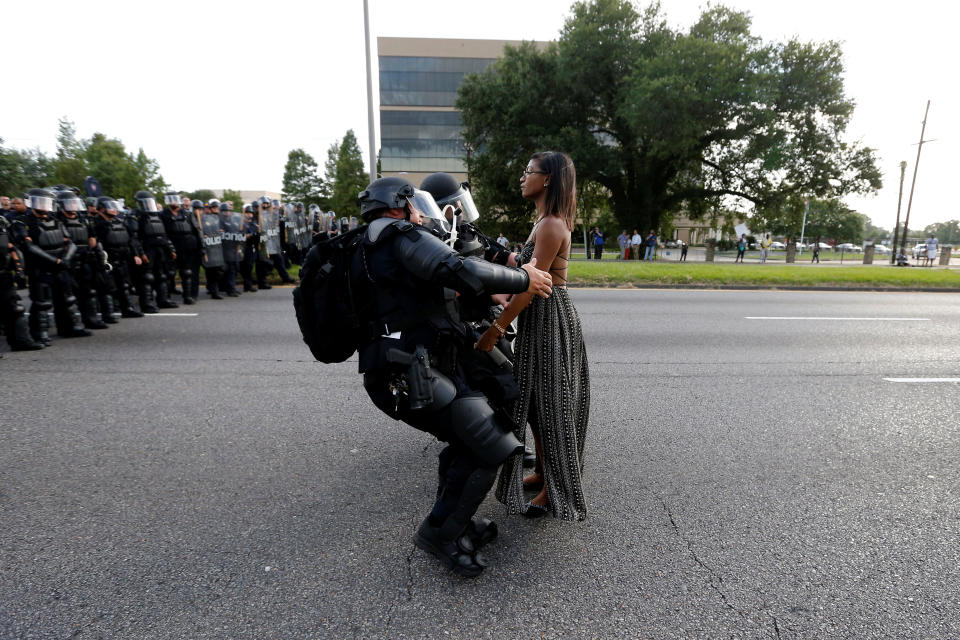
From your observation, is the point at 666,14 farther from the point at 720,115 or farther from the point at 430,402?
the point at 430,402

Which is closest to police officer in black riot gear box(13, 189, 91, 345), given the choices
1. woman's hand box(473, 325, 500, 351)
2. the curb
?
woman's hand box(473, 325, 500, 351)

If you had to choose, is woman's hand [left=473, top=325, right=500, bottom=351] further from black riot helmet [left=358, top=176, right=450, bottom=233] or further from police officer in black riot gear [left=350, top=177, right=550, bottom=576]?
black riot helmet [left=358, top=176, right=450, bottom=233]

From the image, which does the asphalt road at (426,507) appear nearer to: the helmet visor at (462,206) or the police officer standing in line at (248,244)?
the helmet visor at (462,206)

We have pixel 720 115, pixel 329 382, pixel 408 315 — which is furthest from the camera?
pixel 720 115

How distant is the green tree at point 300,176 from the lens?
→ 5703 centimetres

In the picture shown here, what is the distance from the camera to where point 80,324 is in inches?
310

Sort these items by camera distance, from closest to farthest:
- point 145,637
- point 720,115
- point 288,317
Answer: point 145,637
point 288,317
point 720,115

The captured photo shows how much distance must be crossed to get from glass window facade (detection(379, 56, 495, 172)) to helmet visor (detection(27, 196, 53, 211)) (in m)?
54.2

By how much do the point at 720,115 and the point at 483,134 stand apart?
13411 mm

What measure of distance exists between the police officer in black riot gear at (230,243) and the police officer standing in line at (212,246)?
0.12 metres

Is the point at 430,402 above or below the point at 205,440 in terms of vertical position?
above

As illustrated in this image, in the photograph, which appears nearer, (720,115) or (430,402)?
(430,402)

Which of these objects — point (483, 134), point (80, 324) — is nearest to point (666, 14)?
point (483, 134)

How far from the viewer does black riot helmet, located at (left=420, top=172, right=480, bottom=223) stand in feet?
10.0
